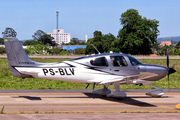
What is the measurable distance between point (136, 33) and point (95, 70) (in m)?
66.7

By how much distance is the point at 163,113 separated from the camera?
1113cm

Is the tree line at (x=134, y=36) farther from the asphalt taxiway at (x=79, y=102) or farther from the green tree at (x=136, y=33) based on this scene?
the asphalt taxiway at (x=79, y=102)

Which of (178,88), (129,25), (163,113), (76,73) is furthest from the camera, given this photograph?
(129,25)

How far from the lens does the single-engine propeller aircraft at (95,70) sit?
44.4ft

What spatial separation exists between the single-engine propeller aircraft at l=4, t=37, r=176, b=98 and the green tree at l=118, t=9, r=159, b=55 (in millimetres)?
63817

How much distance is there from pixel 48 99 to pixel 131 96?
182 inches

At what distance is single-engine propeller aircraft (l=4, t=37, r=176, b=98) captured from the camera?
13539 millimetres

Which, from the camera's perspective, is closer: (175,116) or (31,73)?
(175,116)

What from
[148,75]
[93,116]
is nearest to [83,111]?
[93,116]

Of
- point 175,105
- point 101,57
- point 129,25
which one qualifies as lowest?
point 175,105

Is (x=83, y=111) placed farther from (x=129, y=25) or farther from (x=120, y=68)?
(x=129, y=25)

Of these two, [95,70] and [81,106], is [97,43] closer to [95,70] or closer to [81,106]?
[95,70]

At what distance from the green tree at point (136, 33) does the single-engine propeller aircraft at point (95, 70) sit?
2512 inches

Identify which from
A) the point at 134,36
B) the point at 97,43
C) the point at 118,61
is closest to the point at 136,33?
the point at 134,36
